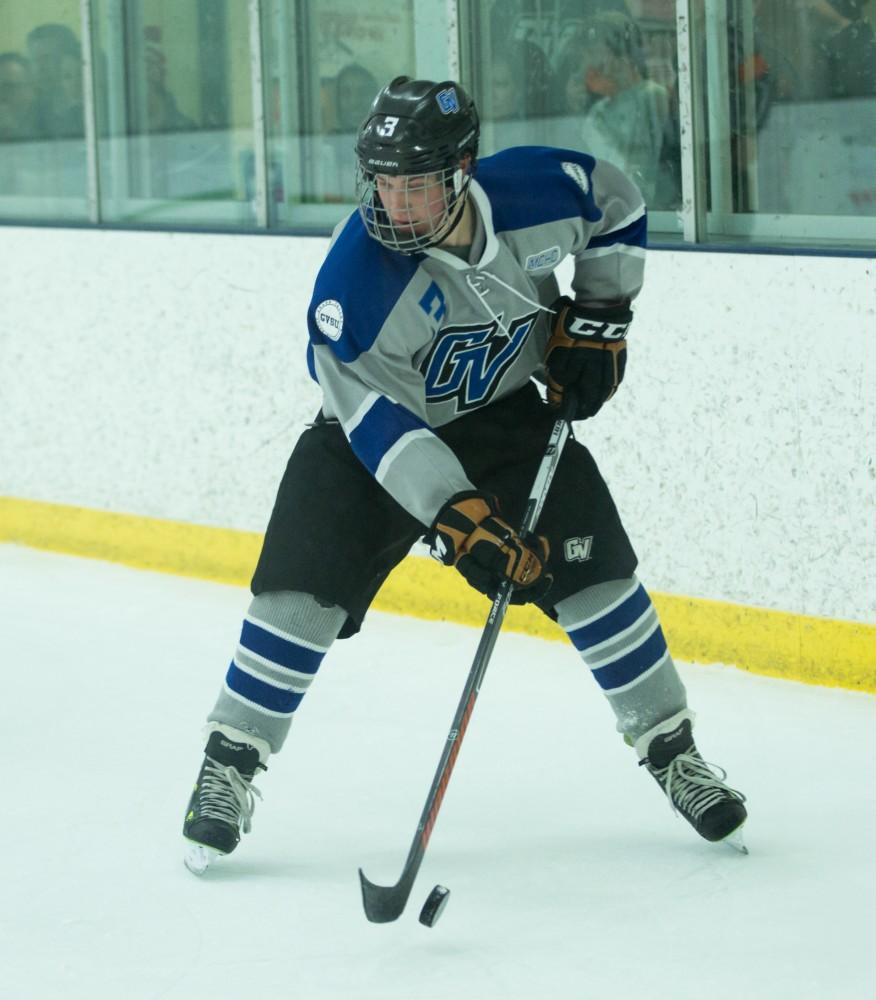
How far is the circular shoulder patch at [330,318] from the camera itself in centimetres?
205

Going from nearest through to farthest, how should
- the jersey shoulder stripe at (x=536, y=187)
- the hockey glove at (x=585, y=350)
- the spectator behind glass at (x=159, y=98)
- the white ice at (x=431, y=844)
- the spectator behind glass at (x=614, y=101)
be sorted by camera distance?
the white ice at (x=431, y=844) → the jersey shoulder stripe at (x=536, y=187) → the hockey glove at (x=585, y=350) → the spectator behind glass at (x=614, y=101) → the spectator behind glass at (x=159, y=98)

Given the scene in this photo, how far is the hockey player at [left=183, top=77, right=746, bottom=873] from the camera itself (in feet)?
6.71

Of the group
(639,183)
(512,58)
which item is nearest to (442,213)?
(639,183)

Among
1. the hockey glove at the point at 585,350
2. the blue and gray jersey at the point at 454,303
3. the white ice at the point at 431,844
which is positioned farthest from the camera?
the hockey glove at the point at 585,350

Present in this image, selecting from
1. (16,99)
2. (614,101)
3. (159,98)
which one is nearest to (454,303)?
(614,101)

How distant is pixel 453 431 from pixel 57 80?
258 centimetres

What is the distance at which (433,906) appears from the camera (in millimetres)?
1996

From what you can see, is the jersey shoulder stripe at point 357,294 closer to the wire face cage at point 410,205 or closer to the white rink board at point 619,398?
the wire face cage at point 410,205

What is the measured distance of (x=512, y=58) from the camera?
3.59 metres

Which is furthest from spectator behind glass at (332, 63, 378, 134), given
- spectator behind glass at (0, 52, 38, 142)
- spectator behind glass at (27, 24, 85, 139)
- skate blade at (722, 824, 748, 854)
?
skate blade at (722, 824, 748, 854)

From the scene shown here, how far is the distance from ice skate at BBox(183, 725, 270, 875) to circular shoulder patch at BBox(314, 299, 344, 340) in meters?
0.55

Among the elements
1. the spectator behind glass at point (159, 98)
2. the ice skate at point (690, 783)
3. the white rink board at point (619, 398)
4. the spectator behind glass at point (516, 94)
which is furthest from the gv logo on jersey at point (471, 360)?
the spectator behind glass at point (159, 98)

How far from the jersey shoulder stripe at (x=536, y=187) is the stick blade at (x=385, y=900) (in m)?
0.83

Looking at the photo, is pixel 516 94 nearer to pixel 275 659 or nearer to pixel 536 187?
pixel 536 187
